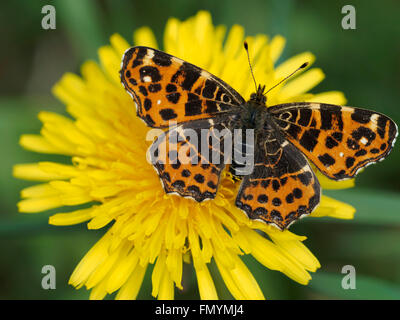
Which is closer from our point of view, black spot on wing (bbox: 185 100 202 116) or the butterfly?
the butterfly

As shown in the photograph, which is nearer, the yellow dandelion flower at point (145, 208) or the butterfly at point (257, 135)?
the butterfly at point (257, 135)

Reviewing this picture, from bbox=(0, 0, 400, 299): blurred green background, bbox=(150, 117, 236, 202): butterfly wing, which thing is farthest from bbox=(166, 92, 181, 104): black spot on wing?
bbox=(0, 0, 400, 299): blurred green background

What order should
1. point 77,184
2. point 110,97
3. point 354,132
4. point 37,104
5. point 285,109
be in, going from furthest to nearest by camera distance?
point 37,104, point 110,97, point 77,184, point 285,109, point 354,132

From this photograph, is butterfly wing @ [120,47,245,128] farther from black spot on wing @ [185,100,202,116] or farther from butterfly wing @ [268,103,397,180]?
butterfly wing @ [268,103,397,180]

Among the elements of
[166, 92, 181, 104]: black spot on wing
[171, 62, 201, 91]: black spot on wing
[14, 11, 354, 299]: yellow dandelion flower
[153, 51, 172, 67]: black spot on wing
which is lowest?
[14, 11, 354, 299]: yellow dandelion flower

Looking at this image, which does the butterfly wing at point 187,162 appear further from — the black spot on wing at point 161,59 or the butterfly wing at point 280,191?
the black spot on wing at point 161,59

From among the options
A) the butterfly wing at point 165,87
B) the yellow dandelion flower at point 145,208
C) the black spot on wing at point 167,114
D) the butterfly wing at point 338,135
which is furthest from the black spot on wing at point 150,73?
the butterfly wing at point 338,135

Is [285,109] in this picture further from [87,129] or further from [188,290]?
[188,290]
